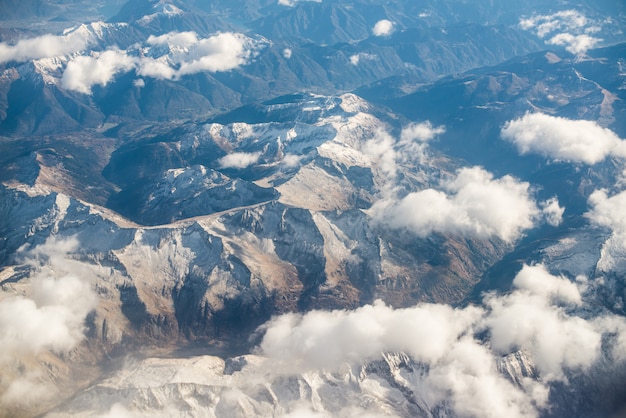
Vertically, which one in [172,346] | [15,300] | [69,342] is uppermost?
[15,300]

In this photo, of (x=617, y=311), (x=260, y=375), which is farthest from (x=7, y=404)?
(x=617, y=311)

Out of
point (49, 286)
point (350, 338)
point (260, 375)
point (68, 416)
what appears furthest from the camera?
point (49, 286)

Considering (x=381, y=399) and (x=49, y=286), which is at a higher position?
(x=49, y=286)

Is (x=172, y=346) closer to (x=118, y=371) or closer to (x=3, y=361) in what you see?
(x=118, y=371)

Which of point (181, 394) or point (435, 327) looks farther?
point (435, 327)

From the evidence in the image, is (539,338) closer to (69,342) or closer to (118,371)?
(118,371)

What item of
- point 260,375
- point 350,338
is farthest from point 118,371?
point 350,338

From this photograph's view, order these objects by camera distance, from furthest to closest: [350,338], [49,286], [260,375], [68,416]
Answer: [49,286]
[350,338]
[260,375]
[68,416]

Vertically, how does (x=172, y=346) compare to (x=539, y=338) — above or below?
below

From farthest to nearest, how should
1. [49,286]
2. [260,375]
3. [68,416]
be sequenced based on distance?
[49,286]
[260,375]
[68,416]
